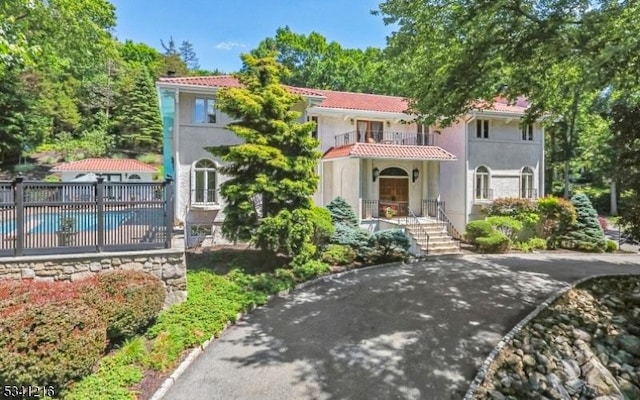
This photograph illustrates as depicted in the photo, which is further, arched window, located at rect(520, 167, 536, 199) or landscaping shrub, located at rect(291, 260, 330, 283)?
arched window, located at rect(520, 167, 536, 199)

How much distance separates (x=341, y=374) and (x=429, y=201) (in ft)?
46.8

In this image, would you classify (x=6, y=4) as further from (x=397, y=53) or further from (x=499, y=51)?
(x=499, y=51)

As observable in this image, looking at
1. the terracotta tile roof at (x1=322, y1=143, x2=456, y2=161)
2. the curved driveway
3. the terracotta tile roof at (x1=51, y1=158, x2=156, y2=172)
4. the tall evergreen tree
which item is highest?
the tall evergreen tree

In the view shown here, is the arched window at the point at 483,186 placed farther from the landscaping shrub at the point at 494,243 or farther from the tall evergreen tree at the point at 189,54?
the tall evergreen tree at the point at 189,54

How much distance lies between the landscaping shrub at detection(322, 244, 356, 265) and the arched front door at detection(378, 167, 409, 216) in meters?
6.21

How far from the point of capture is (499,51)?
9.58 metres

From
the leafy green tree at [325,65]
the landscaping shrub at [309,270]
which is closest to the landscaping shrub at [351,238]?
the landscaping shrub at [309,270]

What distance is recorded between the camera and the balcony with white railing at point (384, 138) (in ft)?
63.3

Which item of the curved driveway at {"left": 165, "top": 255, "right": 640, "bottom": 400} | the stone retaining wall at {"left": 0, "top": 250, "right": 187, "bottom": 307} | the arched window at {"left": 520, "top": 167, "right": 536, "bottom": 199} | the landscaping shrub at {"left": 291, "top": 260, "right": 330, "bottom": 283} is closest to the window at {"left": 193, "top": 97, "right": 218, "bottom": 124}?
the landscaping shrub at {"left": 291, "top": 260, "right": 330, "bottom": 283}

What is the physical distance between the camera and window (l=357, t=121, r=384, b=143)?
1986 cm

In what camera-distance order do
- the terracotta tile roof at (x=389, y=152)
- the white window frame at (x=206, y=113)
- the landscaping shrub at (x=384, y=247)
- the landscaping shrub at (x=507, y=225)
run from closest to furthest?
the landscaping shrub at (x=384, y=247)
the white window frame at (x=206, y=113)
the terracotta tile roof at (x=389, y=152)
the landscaping shrub at (x=507, y=225)

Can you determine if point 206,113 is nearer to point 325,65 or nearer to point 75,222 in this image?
point 75,222

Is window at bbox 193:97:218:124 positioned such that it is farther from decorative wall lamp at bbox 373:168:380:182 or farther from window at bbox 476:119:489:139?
window at bbox 476:119:489:139

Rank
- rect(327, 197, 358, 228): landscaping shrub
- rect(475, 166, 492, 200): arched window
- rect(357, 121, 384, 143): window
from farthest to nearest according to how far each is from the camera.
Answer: rect(357, 121, 384, 143): window → rect(475, 166, 492, 200): arched window → rect(327, 197, 358, 228): landscaping shrub
